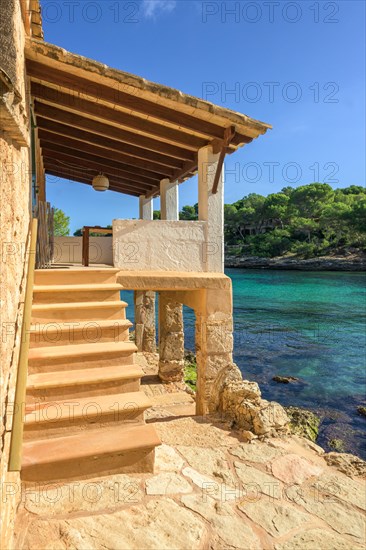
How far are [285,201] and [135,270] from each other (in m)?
74.5

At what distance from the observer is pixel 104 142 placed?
8031mm

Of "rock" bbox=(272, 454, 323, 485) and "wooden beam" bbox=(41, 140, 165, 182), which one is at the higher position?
"wooden beam" bbox=(41, 140, 165, 182)

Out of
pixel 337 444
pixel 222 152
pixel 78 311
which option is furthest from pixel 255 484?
pixel 337 444

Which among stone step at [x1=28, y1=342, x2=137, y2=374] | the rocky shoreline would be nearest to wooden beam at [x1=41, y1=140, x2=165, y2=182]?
stone step at [x1=28, y1=342, x2=137, y2=374]

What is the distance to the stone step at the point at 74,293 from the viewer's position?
16.6ft

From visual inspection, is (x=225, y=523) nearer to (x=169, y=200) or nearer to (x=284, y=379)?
(x=169, y=200)

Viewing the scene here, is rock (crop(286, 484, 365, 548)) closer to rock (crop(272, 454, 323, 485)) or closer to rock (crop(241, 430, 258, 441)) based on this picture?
rock (crop(272, 454, 323, 485))

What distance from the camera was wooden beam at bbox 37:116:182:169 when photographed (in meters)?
7.72

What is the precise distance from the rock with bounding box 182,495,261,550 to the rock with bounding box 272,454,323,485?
0.90 metres

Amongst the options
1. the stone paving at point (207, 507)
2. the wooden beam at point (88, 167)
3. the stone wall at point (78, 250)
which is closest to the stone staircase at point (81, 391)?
the stone paving at point (207, 507)

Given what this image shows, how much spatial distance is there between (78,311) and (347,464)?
13.4 feet

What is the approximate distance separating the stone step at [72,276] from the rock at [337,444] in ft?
30.2

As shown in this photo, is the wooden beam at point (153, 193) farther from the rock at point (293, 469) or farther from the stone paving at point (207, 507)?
the rock at point (293, 469)

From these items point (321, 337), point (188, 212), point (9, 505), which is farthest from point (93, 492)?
A: point (188, 212)
